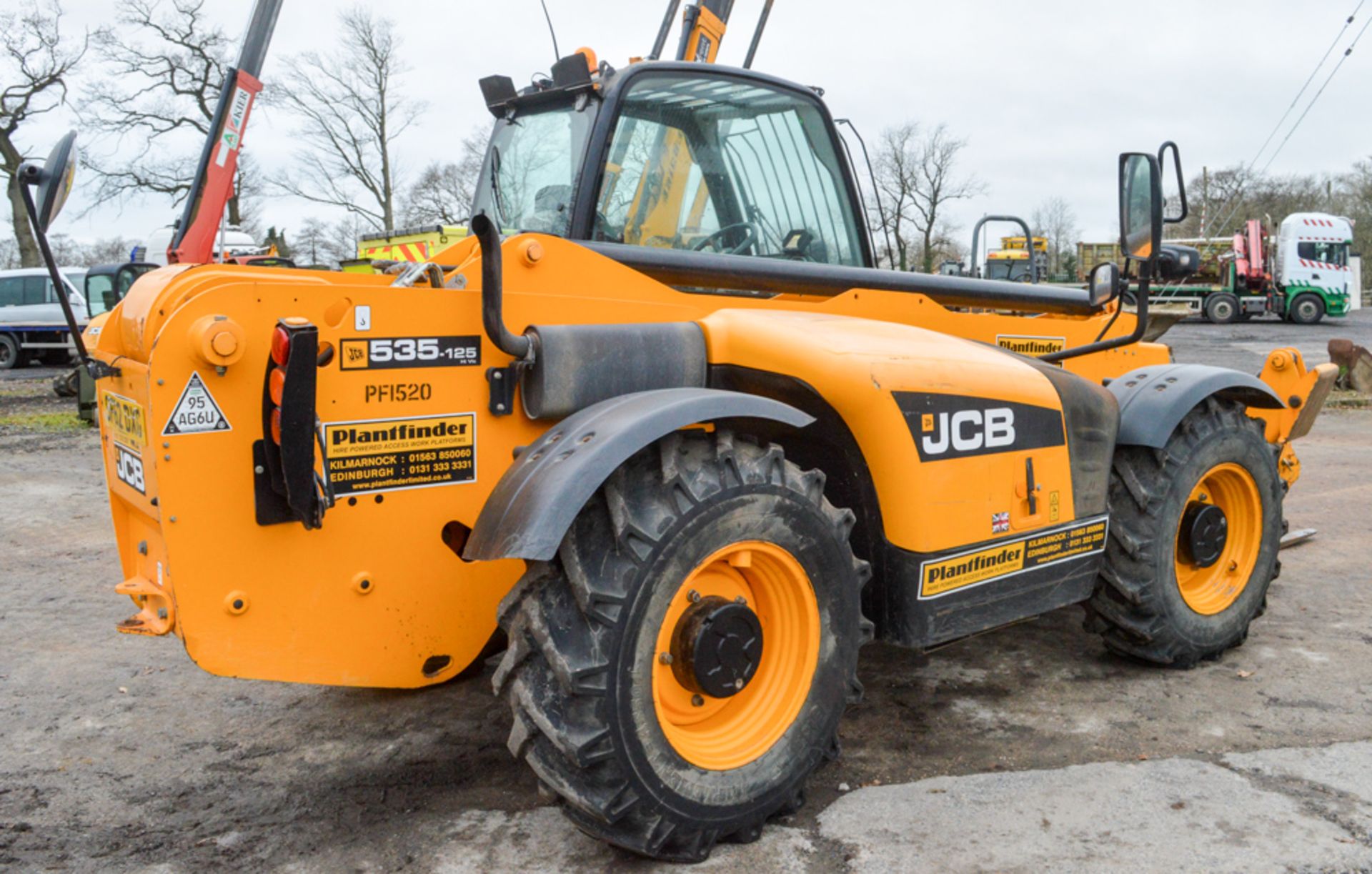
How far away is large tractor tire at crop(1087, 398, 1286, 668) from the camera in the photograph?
4.00 m

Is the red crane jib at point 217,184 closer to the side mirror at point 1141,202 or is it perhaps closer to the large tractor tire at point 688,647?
the large tractor tire at point 688,647

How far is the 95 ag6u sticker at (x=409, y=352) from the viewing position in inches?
110

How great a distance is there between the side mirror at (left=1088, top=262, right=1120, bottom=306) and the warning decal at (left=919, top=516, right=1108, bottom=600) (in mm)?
948

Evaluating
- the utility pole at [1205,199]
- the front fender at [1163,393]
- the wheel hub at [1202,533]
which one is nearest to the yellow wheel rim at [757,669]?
the front fender at [1163,393]

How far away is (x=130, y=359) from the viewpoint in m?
3.08

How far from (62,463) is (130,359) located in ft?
25.1

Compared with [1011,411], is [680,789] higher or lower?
lower

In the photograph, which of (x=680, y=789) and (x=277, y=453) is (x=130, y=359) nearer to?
(x=277, y=453)

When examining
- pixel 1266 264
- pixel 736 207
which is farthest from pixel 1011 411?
pixel 1266 264

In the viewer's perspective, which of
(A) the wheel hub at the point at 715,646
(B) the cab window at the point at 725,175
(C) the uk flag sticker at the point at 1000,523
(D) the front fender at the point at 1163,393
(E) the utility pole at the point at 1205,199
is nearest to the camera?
(A) the wheel hub at the point at 715,646

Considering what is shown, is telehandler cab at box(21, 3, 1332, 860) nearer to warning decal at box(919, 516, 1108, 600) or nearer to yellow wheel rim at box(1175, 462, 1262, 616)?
warning decal at box(919, 516, 1108, 600)

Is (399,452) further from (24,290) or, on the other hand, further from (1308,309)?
(1308,309)

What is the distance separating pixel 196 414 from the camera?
263 centimetres

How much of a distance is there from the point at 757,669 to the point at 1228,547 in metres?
2.57
